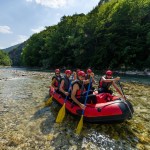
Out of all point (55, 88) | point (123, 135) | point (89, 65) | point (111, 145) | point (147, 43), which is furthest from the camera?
point (89, 65)

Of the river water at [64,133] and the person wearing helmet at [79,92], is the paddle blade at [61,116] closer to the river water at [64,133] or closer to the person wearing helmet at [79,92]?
the river water at [64,133]

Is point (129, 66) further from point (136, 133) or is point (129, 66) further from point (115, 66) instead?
point (136, 133)

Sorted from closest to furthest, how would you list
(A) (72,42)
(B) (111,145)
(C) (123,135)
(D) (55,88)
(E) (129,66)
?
(B) (111,145) < (C) (123,135) < (D) (55,88) < (E) (129,66) < (A) (72,42)

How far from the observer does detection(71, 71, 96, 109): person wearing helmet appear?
32.1 ft

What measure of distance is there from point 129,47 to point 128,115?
31.2 meters

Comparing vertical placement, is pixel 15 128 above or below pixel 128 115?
below

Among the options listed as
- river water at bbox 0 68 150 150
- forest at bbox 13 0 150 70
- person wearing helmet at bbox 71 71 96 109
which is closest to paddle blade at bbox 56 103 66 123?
river water at bbox 0 68 150 150

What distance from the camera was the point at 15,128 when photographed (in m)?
9.53

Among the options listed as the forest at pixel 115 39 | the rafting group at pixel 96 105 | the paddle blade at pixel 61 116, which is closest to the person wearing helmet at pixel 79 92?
the rafting group at pixel 96 105

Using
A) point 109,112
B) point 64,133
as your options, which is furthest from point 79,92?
point 64,133

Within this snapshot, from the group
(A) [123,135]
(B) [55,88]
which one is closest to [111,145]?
(A) [123,135]

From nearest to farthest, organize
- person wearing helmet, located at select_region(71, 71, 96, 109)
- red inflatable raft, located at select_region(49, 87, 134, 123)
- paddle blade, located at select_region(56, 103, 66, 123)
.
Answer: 1. red inflatable raft, located at select_region(49, 87, 134, 123)
2. person wearing helmet, located at select_region(71, 71, 96, 109)
3. paddle blade, located at select_region(56, 103, 66, 123)

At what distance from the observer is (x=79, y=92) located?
33.7 ft

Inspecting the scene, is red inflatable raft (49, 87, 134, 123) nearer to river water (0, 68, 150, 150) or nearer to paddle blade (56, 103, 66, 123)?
river water (0, 68, 150, 150)
